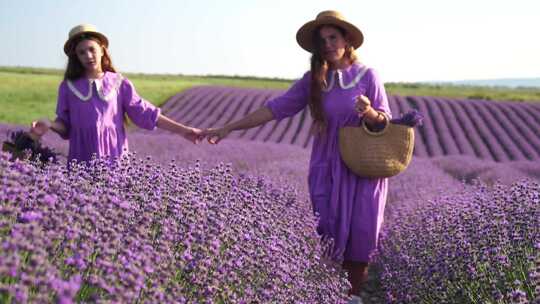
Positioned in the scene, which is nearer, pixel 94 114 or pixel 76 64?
pixel 94 114

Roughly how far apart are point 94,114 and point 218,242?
75.9 inches

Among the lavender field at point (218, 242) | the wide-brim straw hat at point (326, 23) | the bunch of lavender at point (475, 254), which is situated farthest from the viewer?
the wide-brim straw hat at point (326, 23)

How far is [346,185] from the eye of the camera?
3908 millimetres

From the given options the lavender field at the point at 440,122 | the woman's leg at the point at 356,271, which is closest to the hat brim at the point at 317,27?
the woman's leg at the point at 356,271

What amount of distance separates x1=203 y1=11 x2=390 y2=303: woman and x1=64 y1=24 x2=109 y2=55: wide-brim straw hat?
4.25 ft

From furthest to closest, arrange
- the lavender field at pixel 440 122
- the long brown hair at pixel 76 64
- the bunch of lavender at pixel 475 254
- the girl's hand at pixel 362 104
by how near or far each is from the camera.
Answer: the lavender field at pixel 440 122
the long brown hair at pixel 76 64
the girl's hand at pixel 362 104
the bunch of lavender at pixel 475 254

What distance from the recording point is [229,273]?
2381mm

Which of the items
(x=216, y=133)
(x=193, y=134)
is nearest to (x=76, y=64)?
(x=193, y=134)

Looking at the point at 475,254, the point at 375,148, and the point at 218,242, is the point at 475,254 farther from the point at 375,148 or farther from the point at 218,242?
the point at 218,242

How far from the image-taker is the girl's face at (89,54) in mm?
3982

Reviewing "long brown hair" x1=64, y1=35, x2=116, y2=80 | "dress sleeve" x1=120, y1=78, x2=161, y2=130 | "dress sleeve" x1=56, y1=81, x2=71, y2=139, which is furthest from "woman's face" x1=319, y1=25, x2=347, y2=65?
"dress sleeve" x1=56, y1=81, x2=71, y2=139

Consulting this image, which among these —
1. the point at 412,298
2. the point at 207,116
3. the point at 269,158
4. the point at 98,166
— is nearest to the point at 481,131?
the point at 207,116

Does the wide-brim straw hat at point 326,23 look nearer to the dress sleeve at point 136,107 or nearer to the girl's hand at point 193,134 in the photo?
the girl's hand at point 193,134

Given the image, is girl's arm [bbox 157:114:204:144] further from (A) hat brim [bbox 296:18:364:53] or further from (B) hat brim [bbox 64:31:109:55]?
(A) hat brim [bbox 296:18:364:53]
